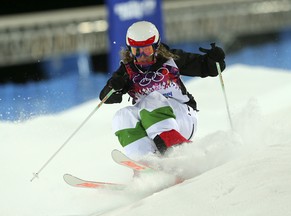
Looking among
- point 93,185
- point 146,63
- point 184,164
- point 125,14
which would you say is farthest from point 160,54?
point 125,14

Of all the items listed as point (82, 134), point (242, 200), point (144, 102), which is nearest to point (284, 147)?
point (242, 200)

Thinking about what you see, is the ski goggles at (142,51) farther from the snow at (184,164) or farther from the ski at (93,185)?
the ski at (93,185)

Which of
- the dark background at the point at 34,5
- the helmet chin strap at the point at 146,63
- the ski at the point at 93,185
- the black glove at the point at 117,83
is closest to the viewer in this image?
the ski at the point at 93,185

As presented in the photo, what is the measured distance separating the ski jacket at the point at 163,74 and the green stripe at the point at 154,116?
4.6 inches

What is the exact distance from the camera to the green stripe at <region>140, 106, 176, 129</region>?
141 inches

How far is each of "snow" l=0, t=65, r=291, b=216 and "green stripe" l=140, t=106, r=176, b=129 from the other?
7.0 inches

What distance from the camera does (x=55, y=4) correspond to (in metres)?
8.31

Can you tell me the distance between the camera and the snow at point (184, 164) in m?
2.64

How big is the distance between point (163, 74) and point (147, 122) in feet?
0.86

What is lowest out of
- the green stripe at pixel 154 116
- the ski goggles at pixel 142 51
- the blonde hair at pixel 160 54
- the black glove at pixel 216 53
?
the green stripe at pixel 154 116

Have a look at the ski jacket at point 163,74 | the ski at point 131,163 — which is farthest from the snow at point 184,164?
the ski jacket at point 163,74

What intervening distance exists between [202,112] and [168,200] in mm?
2568

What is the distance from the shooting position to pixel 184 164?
3432 millimetres

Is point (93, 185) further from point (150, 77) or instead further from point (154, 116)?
point (150, 77)
